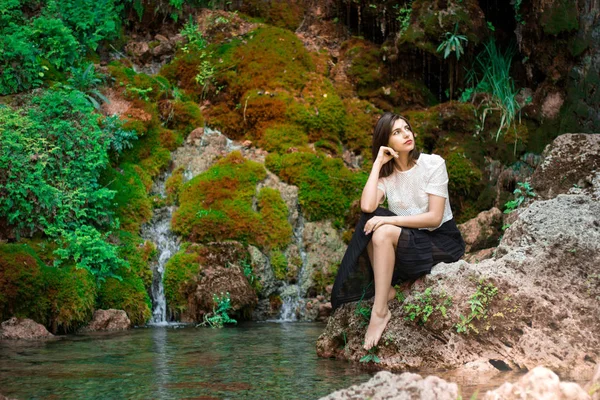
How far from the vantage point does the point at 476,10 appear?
40.3ft

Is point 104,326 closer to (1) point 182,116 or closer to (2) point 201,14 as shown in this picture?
(1) point 182,116

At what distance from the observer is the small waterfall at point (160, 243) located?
896 cm

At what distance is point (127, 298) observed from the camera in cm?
849

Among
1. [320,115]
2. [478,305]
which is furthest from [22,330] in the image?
[320,115]

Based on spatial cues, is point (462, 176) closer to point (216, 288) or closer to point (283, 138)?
point (283, 138)

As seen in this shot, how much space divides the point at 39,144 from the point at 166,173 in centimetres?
228

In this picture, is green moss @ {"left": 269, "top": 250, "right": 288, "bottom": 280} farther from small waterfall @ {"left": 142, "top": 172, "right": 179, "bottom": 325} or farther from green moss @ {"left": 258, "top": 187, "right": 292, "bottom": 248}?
small waterfall @ {"left": 142, "top": 172, "right": 179, "bottom": 325}

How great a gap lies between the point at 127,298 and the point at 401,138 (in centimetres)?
477

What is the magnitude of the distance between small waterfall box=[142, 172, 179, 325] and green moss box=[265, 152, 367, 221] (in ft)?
6.06

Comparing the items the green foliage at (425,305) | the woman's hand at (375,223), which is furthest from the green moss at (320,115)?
the green foliage at (425,305)

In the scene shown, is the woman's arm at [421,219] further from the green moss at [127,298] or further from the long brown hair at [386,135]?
the green moss at [127,298]

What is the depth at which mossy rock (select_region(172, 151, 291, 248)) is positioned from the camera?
9469mm

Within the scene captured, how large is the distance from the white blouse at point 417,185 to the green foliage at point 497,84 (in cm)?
620

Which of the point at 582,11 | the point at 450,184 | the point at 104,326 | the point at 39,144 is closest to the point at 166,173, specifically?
the point at 39,144
